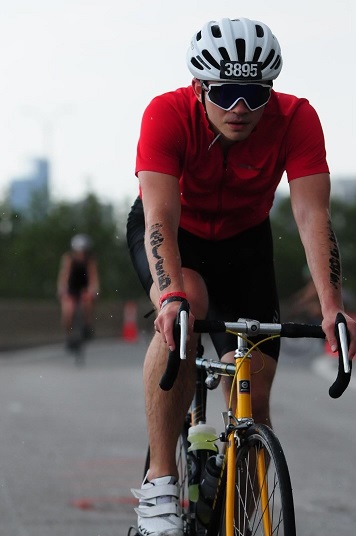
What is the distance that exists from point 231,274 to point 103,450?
15.7ft

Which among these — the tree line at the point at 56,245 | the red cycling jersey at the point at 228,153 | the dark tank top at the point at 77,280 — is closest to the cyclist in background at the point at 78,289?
the dark tank top at the point at 77,280

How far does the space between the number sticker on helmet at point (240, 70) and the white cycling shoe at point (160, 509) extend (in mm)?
1376

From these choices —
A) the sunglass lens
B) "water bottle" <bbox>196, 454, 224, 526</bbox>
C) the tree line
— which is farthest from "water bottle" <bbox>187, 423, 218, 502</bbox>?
the tree line

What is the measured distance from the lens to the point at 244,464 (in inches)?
162

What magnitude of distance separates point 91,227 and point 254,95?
148 ft

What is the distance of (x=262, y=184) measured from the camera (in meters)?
4.61

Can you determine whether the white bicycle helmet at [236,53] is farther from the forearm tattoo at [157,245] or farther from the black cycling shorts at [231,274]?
the black cycling shorts at [231,274]

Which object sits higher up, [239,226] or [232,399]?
[239,226]

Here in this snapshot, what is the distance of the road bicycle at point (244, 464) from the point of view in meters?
3.80

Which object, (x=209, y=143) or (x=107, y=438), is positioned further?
(x=107, y=438)

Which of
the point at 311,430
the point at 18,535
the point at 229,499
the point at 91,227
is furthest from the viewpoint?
the point at 91,227

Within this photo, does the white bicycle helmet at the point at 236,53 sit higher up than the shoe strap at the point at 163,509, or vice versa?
the white bicycle helmet at the point at 236,53

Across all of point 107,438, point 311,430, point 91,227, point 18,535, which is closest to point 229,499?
point 18,535

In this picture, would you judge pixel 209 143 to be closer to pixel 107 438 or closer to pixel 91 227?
pixel 107 438
